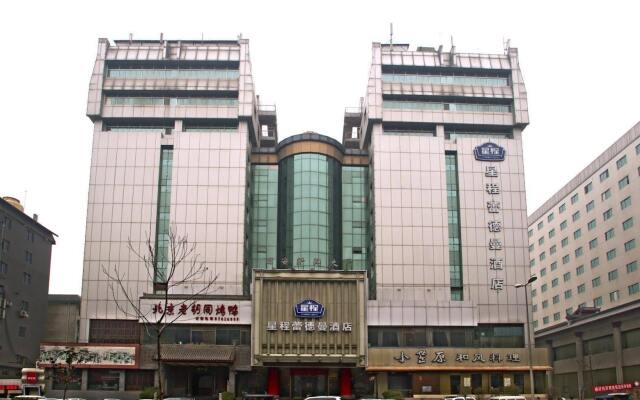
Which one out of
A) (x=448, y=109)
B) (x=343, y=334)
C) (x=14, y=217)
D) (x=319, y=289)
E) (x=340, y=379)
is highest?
(x=448, y=109)

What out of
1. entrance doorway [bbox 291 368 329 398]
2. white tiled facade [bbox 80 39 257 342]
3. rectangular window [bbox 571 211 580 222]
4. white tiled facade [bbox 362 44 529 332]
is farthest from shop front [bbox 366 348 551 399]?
rectangular window [bbox 571 211 580 222]

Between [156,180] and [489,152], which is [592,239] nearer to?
[489,152]

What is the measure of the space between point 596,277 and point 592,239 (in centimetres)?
537

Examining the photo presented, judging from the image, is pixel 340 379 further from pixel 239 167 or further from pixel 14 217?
pixel 14 217

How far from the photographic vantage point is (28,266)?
7938cm

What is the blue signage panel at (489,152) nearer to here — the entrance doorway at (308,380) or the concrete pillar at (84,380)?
the entrance doorway at (308,380)

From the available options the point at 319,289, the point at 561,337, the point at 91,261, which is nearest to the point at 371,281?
the point at 319,289

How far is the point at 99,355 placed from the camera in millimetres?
69812

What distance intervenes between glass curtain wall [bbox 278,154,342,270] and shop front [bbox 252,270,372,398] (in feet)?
Result: 24.0

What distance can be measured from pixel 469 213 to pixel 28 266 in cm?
5049

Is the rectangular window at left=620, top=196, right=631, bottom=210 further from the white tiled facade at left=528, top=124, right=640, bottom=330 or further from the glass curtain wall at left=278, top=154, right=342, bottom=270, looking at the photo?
the glass curtain wall at left=278, top=154, right=342, bottom=270

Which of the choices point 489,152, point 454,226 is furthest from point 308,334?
point 489,152

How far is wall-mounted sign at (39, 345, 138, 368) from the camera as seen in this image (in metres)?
69.4

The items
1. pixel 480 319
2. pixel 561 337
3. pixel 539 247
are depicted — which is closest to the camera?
pixel 480 319
